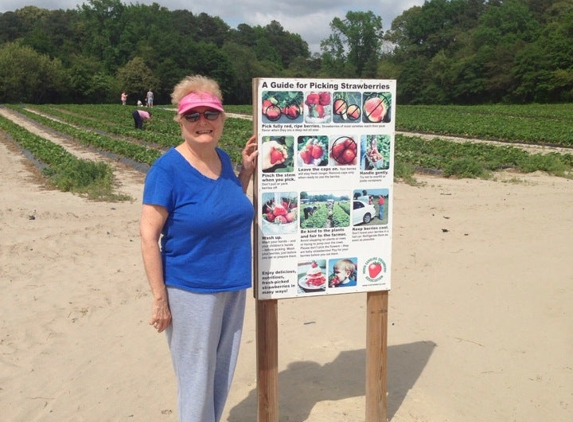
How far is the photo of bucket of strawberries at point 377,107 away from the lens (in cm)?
319

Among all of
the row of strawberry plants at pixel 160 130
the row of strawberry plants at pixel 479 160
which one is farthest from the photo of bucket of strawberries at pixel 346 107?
the row of strawberry plants at pixel 160 130

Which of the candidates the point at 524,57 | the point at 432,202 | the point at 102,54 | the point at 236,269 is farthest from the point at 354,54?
the point at 236,269

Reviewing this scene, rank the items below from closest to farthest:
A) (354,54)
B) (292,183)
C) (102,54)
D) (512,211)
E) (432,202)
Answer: (292,183)
(512,211)
(432,202)
(102,54)
(354,54)

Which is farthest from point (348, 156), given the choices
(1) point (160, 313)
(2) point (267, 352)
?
(1) point (160, 313)

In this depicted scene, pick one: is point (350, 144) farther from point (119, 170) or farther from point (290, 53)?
point (290, 53)

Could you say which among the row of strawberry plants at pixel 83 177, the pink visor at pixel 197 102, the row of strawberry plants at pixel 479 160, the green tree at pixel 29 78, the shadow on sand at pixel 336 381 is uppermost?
the green tree at pixel 29 78

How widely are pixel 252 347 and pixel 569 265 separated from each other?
3.73 metres

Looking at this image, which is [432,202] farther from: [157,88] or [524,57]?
[157,88]

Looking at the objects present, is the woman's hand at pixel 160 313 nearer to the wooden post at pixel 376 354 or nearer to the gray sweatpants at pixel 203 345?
the gray sweatpants at pixel 203 345

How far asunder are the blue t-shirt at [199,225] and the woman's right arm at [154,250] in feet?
0.13

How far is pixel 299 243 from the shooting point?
322 centimetres

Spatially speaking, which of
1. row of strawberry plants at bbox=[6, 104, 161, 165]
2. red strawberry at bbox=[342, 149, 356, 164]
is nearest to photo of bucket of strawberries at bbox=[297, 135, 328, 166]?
red strawberry at bbox=[342, 149, 356, 164]

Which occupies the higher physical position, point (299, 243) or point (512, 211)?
point (299, 243)

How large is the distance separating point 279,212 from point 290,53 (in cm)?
13906
